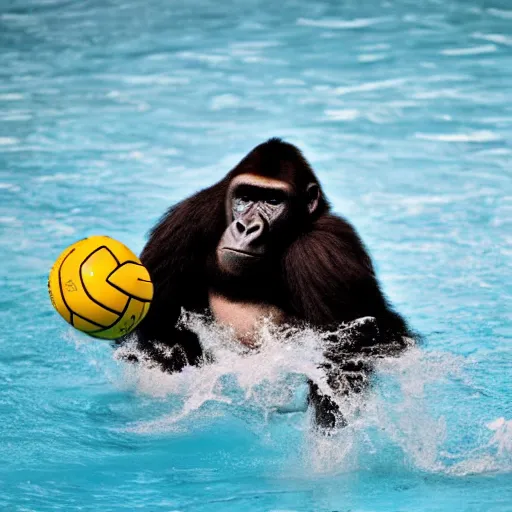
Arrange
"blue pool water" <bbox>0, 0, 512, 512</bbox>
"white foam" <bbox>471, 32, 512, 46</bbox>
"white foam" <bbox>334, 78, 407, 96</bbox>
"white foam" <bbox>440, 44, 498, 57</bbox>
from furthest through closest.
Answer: "white foam" <bbox>471, 32, 512, 46</bbox>
"white foam" <bbox>440, 44, 498, 57</bbox>
"white foam" <bbox>334, 78, 407, 96</bbox>
"blue pool water" <bbox>0, 0, 512, 512</bbox>

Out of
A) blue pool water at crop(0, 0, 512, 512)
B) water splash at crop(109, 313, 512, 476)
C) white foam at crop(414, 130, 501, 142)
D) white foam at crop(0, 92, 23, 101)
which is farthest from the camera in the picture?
white foam at crop(0, 92, 23, 101)

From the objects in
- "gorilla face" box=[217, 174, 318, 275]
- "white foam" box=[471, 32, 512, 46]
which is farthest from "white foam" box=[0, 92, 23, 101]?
"gorilla face" box=[217, 174, 318, 275]

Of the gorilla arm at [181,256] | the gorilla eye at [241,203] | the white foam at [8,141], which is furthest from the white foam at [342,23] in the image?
the gorilla eye at [241,203]

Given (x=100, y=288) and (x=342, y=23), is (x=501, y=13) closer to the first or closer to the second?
(x=342, y=23)

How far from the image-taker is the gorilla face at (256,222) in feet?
19.1

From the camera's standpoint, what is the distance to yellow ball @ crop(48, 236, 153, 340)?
5.32 m

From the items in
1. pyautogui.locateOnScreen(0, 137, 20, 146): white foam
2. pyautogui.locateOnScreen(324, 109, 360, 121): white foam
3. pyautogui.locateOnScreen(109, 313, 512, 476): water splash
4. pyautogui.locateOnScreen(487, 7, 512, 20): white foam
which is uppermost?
pyautogui.locateOnScreen(487, 7, 512, 20): white foam

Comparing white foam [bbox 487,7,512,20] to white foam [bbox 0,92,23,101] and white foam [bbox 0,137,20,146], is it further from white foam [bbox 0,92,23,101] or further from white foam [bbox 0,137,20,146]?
white foam [bbox 0,137,20,146]

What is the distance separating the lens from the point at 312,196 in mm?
6023

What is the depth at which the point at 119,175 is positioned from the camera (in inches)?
412

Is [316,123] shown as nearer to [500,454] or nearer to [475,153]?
[475,153]

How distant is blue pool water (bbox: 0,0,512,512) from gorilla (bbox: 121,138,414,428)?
0.48 ft

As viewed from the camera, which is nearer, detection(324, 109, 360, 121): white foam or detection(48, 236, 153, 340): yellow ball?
detection(48, 236, 153, 340): yellow ball

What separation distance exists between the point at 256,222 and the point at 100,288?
898 mm
